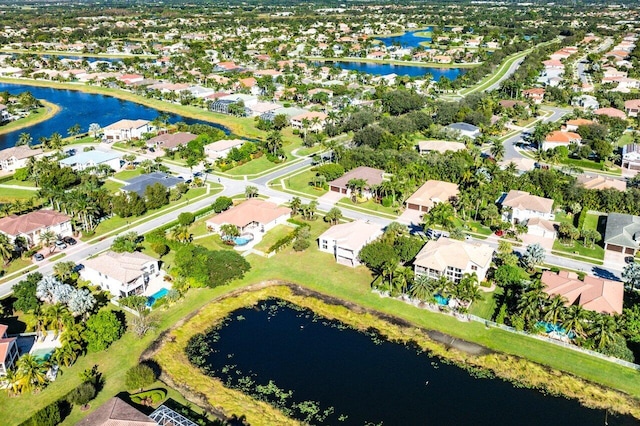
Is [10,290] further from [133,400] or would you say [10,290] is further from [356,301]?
[356,301]

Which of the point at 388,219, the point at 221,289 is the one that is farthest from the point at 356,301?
the point at 388,219

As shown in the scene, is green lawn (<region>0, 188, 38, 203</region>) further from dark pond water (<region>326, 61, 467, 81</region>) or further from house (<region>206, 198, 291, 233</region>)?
dark pond water (<region>326, 61, 467, 81</region>)

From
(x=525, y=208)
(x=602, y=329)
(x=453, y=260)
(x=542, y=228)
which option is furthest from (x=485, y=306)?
(x=525, y=208)

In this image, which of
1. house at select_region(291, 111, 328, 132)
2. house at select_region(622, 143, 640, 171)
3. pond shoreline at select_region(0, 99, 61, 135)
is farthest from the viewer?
pond shoreline at select_region(0, 99, 61, 135)

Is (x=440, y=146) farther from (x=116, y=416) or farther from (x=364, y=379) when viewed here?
(x=116, y=416)

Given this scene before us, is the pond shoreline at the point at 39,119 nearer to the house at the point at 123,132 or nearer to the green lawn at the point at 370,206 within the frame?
the house at the point at 123,132

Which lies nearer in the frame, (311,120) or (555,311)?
(555,311)

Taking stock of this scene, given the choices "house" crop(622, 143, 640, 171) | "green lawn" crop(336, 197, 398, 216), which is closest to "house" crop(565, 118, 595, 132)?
"house" crop(622, 143, 640, 171)
